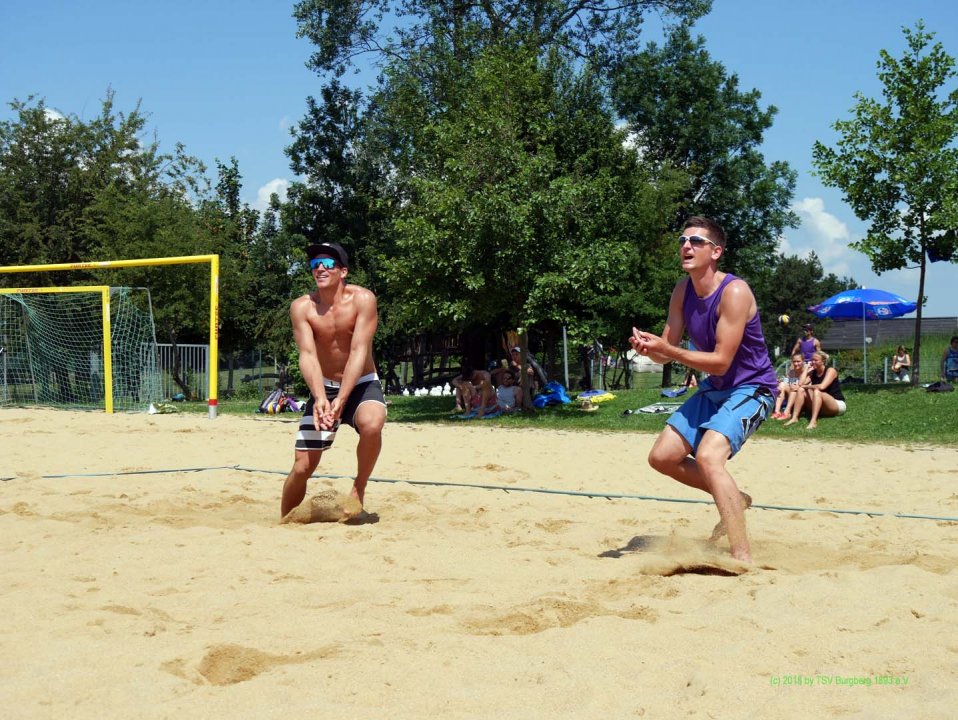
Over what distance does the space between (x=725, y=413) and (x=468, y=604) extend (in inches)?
68.9

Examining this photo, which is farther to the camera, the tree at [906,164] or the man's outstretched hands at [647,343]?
the tree at [906,164]

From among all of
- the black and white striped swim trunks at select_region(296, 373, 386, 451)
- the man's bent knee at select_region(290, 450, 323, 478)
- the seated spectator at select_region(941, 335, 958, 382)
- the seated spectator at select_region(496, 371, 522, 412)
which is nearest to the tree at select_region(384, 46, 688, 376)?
the seated spectator at select_region(496, 371, 522, 412)

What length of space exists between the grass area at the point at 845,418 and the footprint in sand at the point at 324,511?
26.0ft

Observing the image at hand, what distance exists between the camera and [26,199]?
28.9 m

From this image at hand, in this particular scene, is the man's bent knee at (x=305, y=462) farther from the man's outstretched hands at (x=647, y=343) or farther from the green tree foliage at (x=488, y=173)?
the green tree foliage at (x=488, y=173)

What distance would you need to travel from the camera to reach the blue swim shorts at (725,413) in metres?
4.77

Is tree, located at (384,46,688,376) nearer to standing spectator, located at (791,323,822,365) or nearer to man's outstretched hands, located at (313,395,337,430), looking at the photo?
standing spectator, located at (791,323,822,365)

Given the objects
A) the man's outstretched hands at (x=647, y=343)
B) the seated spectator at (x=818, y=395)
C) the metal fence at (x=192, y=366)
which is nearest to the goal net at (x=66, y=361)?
the metal fence at (x=192, y=366)

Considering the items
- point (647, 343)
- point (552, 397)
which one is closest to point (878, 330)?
point (552, 397)

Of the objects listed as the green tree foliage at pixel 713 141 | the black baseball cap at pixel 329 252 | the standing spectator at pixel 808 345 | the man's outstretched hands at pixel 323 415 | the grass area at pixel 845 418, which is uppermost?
the green tree foliage at pixel 713 141

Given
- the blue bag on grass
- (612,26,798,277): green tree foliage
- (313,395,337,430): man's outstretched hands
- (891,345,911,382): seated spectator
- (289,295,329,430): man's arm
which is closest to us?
(313,395,337,430): man's outstretched hands

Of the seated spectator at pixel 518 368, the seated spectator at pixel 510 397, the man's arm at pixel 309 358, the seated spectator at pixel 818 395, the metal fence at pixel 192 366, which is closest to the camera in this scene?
the man's arm at pixel 309 358

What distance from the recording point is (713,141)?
31.7m

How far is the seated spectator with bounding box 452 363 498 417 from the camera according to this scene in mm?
16312
